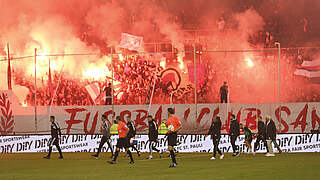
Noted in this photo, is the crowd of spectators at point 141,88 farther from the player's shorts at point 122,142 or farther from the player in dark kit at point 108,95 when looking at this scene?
the player's shorts at point 122,142

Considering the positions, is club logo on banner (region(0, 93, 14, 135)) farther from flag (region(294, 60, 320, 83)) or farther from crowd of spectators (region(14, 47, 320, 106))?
flag (region(294, 60, 320, 83))

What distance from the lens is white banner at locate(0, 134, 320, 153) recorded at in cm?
2441

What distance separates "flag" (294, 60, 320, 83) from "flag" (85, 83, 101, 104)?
45.7 ft

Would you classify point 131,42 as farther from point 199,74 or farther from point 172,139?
point 172,139

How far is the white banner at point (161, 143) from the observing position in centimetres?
2441

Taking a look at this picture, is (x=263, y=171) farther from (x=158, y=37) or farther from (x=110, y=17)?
(x=110, y=17)

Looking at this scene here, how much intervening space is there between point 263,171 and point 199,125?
12616mm

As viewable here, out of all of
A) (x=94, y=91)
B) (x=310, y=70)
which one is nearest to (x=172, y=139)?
(x=94, y=91)

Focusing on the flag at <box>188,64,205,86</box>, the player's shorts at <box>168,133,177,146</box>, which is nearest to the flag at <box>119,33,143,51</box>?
the flag at <box>188,64,205,86</box>

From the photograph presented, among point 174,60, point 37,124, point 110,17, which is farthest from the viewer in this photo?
point 110,17

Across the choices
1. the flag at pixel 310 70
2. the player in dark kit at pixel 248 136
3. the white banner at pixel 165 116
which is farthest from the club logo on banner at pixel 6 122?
the flag at pixel 310 70

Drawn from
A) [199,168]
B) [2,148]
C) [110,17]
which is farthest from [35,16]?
[199,168]

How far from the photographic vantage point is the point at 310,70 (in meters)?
37.2

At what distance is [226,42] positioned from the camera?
1746 inches
